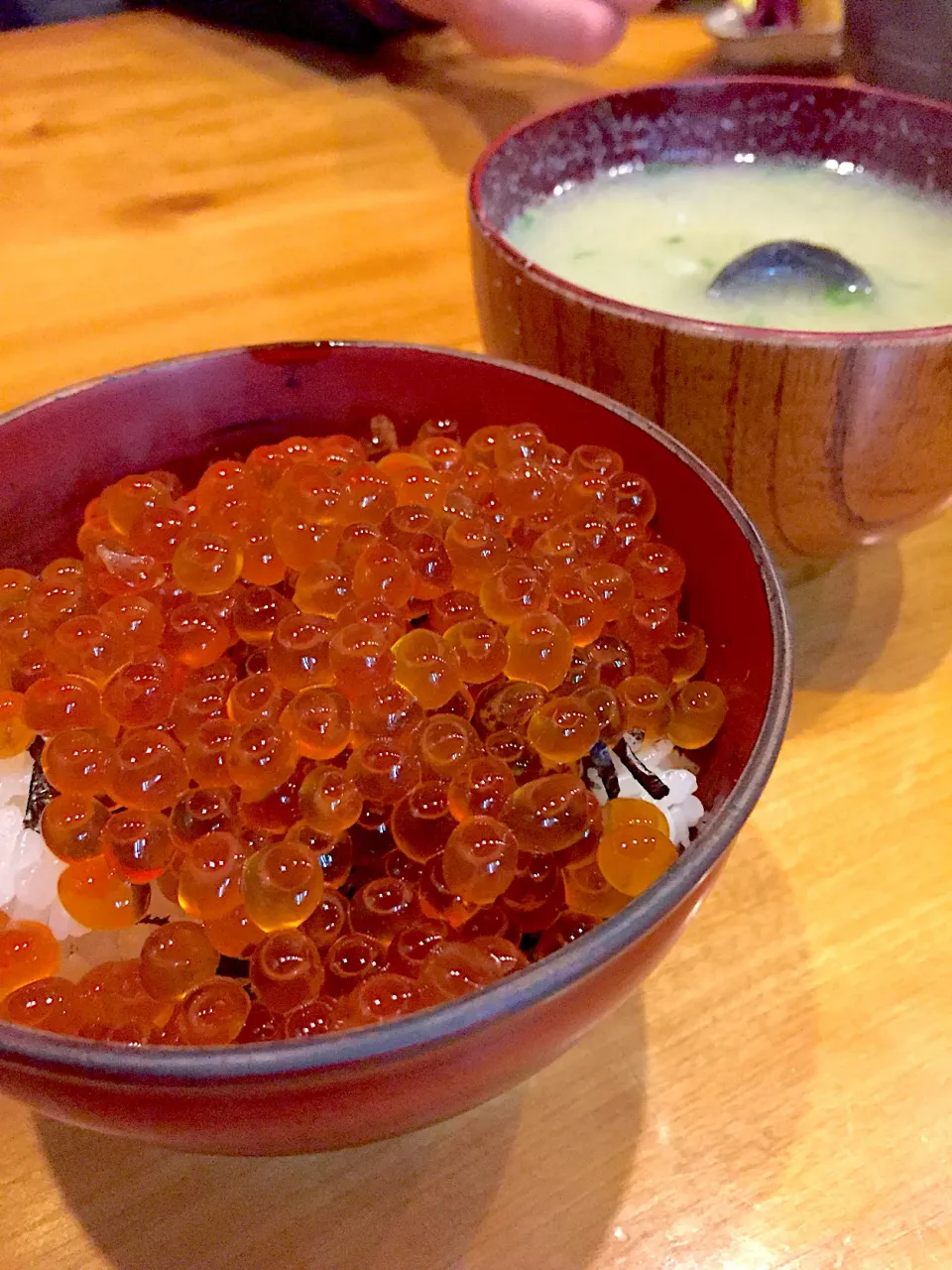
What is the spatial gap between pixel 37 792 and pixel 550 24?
40.9 inches

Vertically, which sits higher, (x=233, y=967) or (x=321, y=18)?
(x=321, y=18)

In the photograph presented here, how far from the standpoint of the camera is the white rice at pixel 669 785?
0.43 meters

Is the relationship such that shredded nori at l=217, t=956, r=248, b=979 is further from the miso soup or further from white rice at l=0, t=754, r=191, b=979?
the miso soup

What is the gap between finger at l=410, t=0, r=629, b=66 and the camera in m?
1.15

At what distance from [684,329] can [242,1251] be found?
45 centimetres

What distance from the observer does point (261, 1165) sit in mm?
447

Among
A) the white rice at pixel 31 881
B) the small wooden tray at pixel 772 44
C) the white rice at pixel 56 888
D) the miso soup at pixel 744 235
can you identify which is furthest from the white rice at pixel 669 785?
the small wooden tray at pixel 772 44

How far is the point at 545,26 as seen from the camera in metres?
1.16

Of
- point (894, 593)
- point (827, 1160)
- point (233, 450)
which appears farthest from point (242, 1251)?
point (894, 593)

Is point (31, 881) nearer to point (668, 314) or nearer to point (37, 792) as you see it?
point (37, 792)

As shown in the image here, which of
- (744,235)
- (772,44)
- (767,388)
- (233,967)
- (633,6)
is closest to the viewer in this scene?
(233,967)

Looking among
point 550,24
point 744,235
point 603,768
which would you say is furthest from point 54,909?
point 550,24

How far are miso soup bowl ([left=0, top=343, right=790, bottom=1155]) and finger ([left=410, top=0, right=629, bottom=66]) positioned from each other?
0.77 m

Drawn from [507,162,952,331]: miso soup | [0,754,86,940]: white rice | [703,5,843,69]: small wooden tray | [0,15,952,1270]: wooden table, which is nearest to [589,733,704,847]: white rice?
[0,15,952,1270]: wooden table
